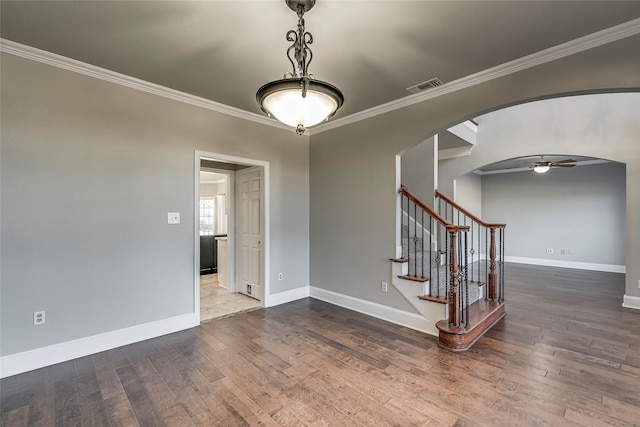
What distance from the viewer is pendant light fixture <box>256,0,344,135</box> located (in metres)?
1.72

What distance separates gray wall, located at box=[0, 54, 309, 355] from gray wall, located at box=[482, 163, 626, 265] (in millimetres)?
8229

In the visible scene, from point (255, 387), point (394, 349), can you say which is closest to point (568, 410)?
point (394, 349)

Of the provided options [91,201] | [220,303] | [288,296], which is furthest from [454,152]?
[91,201]

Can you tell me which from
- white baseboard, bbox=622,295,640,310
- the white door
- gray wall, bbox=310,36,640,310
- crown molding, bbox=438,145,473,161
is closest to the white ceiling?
gray wall, bbox=310,36,640,310

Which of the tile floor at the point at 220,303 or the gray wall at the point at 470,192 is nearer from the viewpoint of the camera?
the tile floor at the point at 220,303

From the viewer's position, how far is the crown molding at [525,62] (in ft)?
7.06

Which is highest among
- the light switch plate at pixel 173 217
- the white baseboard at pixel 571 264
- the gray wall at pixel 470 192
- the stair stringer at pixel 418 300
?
the gray wall at pixel 470 192

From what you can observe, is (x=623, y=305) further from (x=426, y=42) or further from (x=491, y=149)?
(x=426, y=42)

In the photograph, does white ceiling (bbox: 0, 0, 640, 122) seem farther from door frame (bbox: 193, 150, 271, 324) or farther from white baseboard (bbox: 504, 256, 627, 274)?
white baseboard (bbox: 504, 256, 627, 274)

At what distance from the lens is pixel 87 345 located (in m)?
2.77

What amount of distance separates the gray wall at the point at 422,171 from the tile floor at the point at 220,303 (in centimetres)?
325

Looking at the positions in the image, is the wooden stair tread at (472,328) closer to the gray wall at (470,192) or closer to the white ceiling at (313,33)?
the white ceiling at (313,33)

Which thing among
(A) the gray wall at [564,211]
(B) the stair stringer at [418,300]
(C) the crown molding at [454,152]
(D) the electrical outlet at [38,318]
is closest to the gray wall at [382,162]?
(B) the stair stringer at [418,300]

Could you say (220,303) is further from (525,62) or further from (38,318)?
(525,62)
